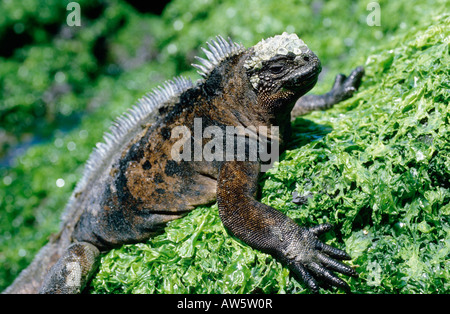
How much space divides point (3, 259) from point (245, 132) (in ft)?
17.4

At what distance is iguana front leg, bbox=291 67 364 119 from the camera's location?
15.3 ft

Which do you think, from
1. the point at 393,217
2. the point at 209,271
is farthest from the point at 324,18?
the point at 209,271

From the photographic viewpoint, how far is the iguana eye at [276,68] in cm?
335

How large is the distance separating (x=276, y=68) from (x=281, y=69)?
44 millimetres

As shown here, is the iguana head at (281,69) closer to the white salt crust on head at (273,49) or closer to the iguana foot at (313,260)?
the white salt crust on head at (273,49)

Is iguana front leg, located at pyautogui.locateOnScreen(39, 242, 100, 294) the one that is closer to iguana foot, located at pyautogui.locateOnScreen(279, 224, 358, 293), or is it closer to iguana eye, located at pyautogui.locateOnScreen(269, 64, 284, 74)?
iguana foot, located at pyautogui.locateOnScreen(279, 224, 358, 293)

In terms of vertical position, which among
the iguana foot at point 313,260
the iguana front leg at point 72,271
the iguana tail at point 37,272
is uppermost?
the iguana foot at point 313,260

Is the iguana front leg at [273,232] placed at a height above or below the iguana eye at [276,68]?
below

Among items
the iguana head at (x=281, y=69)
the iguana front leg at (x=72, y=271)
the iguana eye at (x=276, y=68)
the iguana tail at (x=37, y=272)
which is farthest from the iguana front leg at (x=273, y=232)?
the iguana tail at (x=37, y=272)

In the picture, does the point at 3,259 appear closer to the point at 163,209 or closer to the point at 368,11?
the point at 163,209

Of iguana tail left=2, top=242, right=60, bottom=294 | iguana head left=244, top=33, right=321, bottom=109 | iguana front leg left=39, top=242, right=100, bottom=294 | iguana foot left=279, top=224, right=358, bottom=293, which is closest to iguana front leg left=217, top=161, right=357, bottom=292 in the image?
iguana foot left=279, top=224, right=358, bottom=293

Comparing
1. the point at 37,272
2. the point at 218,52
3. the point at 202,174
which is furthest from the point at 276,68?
the point at 37,272

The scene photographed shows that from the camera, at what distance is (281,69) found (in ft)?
11.0

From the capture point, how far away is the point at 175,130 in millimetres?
3824
